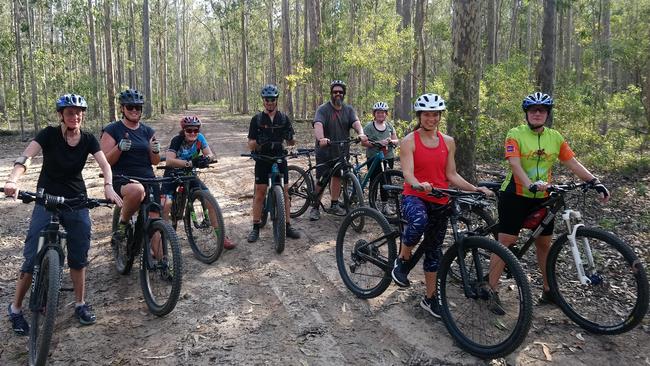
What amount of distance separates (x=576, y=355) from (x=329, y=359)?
202 centimetres

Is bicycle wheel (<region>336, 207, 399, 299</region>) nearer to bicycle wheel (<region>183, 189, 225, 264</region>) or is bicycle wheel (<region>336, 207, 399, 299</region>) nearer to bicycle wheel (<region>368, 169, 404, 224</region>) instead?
bicycle wheel (<region>183, 189, 225, 264</region>)

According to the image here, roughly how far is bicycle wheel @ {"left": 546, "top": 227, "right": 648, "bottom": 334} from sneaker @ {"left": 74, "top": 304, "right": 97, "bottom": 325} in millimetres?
4336

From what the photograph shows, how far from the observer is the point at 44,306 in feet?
12.4

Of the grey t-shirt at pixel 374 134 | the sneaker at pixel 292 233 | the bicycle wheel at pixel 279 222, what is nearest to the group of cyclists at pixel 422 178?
the bicycle wheel at pixel 279 222

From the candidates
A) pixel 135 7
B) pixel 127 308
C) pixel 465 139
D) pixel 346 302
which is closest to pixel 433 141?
pixel 346 302

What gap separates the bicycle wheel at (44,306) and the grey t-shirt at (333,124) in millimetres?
4194

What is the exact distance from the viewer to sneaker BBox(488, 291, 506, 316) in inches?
150

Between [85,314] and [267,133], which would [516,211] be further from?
[85,314]

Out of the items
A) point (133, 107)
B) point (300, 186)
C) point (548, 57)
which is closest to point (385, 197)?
point (300, 186)

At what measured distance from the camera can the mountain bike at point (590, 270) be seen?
3.83m

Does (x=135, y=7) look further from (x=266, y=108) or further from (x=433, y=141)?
(x=433, y=141)

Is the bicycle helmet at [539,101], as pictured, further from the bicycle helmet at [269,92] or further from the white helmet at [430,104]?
the bicycle helmet at [269,92]

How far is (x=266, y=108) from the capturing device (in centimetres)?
648

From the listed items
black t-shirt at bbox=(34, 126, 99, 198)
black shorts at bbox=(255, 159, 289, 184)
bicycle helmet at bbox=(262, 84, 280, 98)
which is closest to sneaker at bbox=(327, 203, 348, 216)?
black shorts at bbox=(255, 159, 289, 184)
